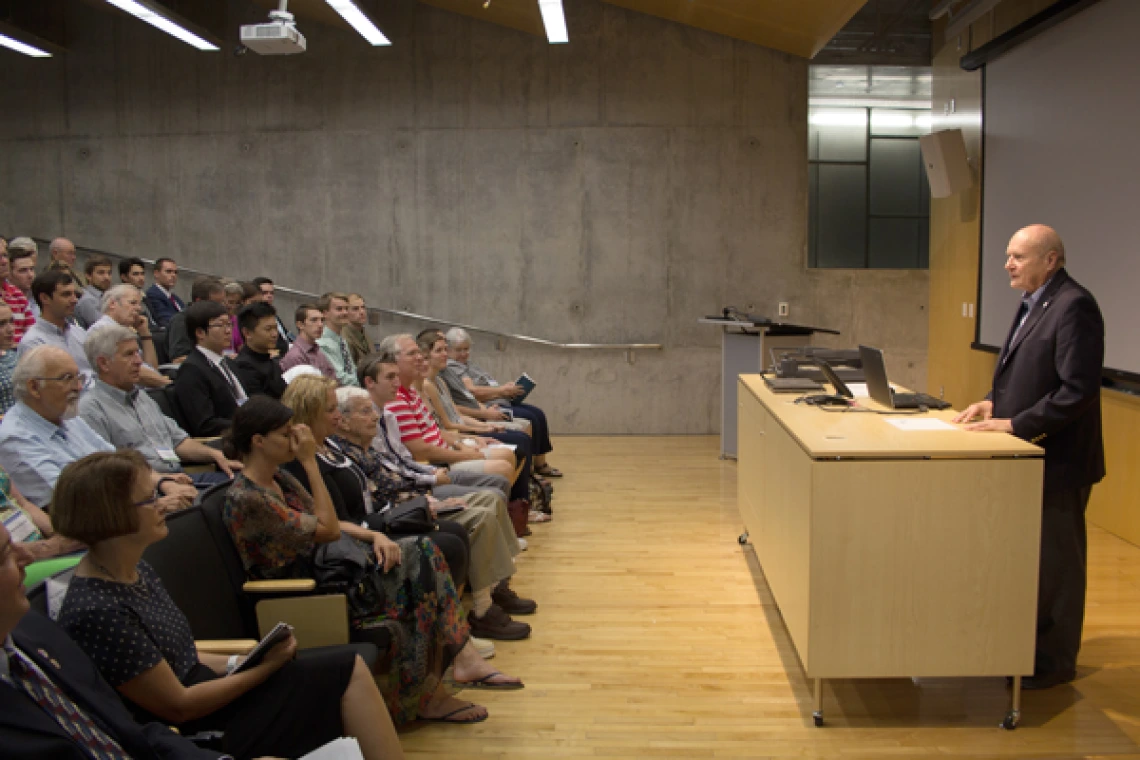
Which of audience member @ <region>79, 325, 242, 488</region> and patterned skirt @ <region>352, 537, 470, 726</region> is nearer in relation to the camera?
patterned skirt @ <region>352, 537, 470, 726</region>

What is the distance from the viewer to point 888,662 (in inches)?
120

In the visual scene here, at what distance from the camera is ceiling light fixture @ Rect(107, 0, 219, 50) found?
20.9 feet

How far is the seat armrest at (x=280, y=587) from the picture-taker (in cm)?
271

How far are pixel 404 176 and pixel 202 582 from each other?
6.79 metres

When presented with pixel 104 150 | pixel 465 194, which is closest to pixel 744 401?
pixel 465 194

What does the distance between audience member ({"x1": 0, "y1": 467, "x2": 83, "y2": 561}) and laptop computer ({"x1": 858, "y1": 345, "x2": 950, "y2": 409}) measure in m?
3.01

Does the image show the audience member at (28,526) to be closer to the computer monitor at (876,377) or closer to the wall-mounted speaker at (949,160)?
the computer monitor at (876,377)

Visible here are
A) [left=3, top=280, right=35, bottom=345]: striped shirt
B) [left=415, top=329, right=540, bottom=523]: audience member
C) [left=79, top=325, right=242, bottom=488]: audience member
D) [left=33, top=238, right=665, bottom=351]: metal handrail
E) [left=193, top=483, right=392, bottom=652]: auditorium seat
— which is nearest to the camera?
[left=193, top=483, right=392, bottom=652]: auditorium seat

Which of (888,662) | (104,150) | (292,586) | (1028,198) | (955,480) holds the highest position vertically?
(104,150)

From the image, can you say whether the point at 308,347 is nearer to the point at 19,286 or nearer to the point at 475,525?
the point at 19,286

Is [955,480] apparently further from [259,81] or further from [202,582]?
[259,81]

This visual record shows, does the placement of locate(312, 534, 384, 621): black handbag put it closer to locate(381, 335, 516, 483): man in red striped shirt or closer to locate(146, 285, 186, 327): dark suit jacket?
locate(381, 335, 516, 483): man in red striped shirt

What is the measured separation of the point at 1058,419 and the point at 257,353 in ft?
12.9

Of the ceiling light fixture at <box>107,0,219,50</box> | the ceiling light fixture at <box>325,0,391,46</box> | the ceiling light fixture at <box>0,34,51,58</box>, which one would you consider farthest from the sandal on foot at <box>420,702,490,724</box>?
the ceiling light fixture at <box>0,34,51,58</box>
